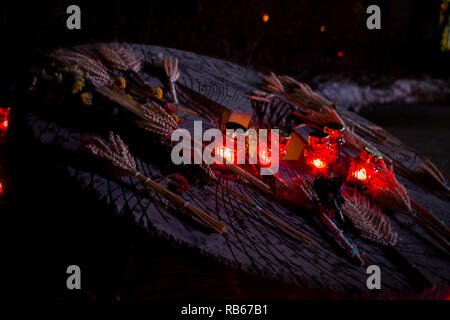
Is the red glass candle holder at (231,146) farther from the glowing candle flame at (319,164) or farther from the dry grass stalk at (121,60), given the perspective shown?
the dry grass stalk at (121,60)

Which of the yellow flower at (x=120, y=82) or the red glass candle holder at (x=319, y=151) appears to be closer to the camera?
the red glass candle holder at (x=319, y=151)

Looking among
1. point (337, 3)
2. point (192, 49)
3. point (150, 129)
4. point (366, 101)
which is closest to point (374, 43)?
point (337, 3)

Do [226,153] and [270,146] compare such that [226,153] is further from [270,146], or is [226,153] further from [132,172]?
[132,172]

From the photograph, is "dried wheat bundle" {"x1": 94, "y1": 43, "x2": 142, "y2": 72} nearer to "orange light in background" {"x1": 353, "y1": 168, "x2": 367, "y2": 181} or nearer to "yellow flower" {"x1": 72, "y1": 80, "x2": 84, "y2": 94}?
"yellow flower" {"x1": 72, "y1": 80, "x2": 84, "y2": 94}

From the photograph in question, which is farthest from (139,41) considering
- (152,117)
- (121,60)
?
(152,117)

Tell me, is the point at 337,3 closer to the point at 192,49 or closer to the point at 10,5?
the point at 192,49

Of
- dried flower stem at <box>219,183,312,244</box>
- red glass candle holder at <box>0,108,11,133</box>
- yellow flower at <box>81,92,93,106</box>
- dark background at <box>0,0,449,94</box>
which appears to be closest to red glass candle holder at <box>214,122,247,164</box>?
dried flower stem at <box>219,183,312,244</box>

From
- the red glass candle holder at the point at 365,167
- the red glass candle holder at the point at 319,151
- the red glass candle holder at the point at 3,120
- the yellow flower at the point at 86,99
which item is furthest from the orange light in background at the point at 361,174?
the red glass candle holder at the point at 3,120

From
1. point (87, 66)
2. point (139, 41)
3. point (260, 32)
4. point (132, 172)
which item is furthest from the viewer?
point (260, 32)
